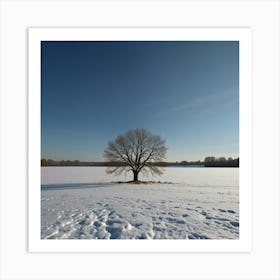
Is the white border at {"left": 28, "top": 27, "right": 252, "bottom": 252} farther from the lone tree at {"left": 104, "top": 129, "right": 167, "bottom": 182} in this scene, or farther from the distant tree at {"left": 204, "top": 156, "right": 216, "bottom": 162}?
the lone tree at {"left": 104, "top": 129, "right": 167, "bottom": 182}

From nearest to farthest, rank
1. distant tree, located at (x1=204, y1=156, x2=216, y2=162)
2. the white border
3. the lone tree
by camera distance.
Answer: the white border, distant tree, located at (x1=204, y1=156, x2=216, y2=162), the lone tree

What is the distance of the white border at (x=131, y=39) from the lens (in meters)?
2.00

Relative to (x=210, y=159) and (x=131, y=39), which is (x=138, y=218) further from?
(x=210, y=159)

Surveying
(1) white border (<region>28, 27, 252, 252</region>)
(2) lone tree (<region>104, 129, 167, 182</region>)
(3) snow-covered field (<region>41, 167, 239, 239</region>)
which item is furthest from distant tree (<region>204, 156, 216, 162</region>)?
(1) white border (<region>28, 27, 252, 252</region>)

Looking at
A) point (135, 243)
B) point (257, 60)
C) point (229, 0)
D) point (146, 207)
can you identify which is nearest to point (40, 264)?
point (135, 243)

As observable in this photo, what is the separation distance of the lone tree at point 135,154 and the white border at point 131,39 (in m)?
3.56

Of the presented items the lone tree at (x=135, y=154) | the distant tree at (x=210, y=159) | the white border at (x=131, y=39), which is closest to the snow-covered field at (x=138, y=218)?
the white border at (x=131, y=39)

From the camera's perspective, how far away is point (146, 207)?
2742mm

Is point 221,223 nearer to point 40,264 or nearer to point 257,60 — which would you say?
point 257,60

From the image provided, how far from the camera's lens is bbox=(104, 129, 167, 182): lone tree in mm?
5664

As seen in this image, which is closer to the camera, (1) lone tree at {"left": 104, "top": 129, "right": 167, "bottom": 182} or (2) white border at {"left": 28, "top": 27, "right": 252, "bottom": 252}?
(2) white border at {"left": 28, "top": 27, "right": 252, "bottom": 252}

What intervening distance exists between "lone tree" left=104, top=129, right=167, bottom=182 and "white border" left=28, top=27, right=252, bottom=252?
3.56 meters

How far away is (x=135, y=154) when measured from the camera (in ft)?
20.0

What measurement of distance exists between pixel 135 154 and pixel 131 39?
4.44 m
